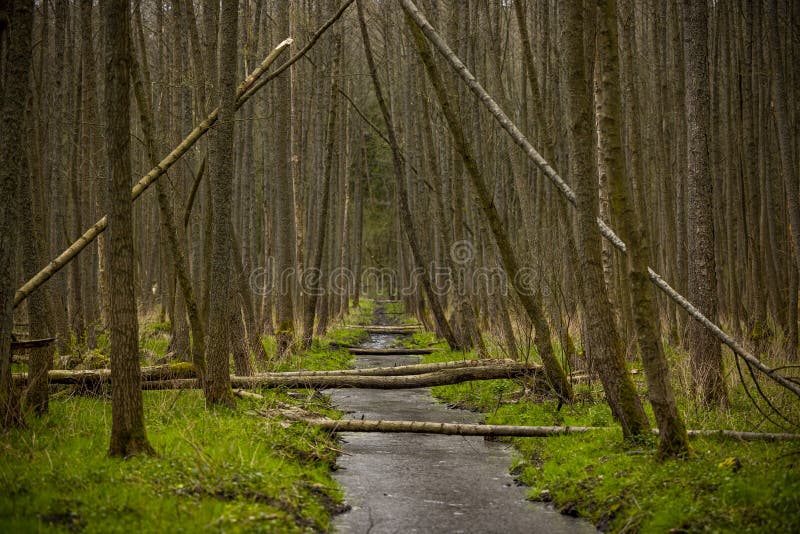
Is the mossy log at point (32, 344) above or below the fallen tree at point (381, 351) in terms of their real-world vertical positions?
above

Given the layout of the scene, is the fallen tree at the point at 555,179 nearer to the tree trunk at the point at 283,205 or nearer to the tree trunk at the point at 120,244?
the tree trunk at the point at 120,244

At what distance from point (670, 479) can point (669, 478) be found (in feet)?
0.06

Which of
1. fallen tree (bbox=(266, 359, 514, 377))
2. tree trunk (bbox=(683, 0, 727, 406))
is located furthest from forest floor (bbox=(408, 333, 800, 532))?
fallen tree (bbox=(266, 359, 514, 377))

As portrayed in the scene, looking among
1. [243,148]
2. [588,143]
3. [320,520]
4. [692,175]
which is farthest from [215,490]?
[243,148]

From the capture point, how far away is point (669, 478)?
561 centimetres

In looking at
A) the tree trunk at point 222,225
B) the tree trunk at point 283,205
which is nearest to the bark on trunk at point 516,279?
the tree trunk at point 222,225

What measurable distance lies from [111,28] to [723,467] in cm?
583

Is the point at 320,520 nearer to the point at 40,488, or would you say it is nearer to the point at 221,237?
the point at 40,488

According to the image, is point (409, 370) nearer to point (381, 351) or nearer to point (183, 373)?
point (183, 373)

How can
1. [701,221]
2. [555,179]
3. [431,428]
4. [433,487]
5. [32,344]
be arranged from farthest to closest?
[431,428], [701,221], [555,179], [433,487], [32,344]

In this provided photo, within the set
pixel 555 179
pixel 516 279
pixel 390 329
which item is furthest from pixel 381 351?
pixel 555 179

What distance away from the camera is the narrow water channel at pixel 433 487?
5.89m

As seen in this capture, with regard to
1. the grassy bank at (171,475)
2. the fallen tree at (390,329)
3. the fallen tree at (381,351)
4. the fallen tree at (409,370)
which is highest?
the grassy bank at (171,475)

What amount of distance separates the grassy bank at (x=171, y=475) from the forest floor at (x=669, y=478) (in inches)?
83.0
